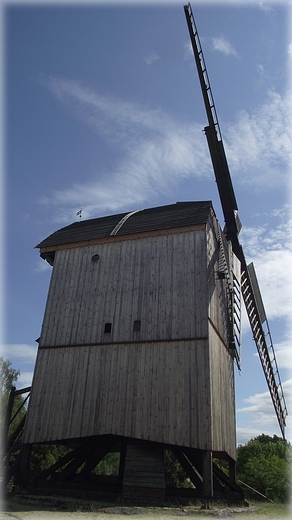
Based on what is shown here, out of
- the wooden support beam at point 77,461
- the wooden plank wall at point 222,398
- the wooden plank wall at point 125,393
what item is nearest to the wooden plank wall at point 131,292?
the wooden plank wall at point 125,393

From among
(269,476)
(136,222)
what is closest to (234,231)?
(136,222)

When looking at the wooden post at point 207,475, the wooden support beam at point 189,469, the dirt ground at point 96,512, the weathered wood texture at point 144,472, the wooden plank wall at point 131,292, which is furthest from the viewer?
the wooden plank wall at point 131,292

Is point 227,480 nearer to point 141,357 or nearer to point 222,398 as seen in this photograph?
point 222,398

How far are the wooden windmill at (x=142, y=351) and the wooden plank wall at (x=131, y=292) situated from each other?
0.04 metres

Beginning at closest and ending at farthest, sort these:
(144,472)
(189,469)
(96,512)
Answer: (96,512)
(144,472)
(189,469)

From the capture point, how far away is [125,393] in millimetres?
14234

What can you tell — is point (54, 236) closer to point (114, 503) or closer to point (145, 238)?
point (145, 238)

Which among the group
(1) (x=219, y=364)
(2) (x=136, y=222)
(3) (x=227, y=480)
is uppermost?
(2) (x=136, y=222)

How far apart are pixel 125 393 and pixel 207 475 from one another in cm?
363

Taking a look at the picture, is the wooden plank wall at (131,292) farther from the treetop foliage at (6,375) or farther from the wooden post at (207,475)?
the treetop foliage at (6,375)

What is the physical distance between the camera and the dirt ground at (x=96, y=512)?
10.1 m

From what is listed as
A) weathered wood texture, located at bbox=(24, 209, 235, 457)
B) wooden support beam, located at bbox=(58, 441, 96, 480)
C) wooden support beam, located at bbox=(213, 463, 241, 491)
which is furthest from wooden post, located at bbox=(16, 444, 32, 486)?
wooden support beam, located at bbox=(213, 463, 241, 491)

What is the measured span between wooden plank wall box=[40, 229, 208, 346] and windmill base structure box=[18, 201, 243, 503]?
4cm

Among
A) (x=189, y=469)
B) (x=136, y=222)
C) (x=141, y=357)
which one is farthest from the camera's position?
(x=136, y=222)
